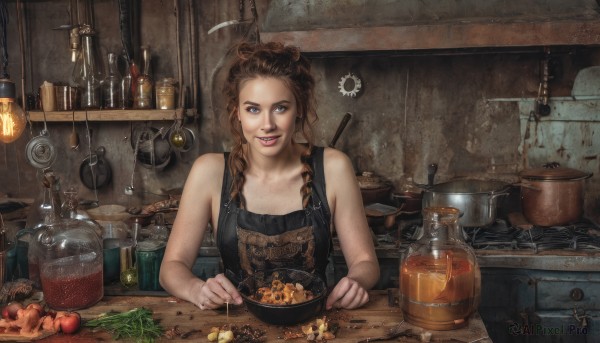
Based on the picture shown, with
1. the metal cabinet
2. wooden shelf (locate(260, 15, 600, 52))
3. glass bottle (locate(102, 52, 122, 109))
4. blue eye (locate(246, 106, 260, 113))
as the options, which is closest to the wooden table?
blue eye (locate(246, 106, 260, 113))

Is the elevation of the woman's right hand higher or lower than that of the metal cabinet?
higher

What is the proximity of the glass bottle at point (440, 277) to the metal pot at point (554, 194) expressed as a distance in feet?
5.97

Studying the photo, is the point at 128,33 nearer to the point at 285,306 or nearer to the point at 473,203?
the point at 473,203

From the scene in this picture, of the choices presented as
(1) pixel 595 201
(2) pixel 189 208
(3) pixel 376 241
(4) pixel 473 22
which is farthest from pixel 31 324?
(1) pixel 595 201

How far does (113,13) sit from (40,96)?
80cm

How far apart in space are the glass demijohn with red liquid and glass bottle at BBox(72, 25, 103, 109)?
217cm

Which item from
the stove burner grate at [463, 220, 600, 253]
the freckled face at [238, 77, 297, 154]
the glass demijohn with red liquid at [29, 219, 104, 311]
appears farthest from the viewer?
the stove burner grate at [463, 220, 600, 253]

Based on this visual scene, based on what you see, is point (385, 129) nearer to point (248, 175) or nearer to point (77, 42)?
point (248, 175)

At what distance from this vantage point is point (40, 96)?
13.3 feet

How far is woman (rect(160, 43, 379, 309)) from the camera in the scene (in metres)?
2.22

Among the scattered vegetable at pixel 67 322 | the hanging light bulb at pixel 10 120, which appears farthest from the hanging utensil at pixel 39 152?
the scattered vegetable at pixel 67 322

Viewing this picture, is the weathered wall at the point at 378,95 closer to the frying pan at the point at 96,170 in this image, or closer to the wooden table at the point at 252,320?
the frying pan at the point at 96,170

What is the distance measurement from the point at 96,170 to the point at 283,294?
2.89 meters

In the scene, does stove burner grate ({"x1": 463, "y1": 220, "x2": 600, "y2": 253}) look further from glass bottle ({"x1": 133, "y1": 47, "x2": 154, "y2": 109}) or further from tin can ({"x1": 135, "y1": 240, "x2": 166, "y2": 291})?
glass bottle ({"x1": 133, "y1": 47, "x2": 154, "y2": 109})
